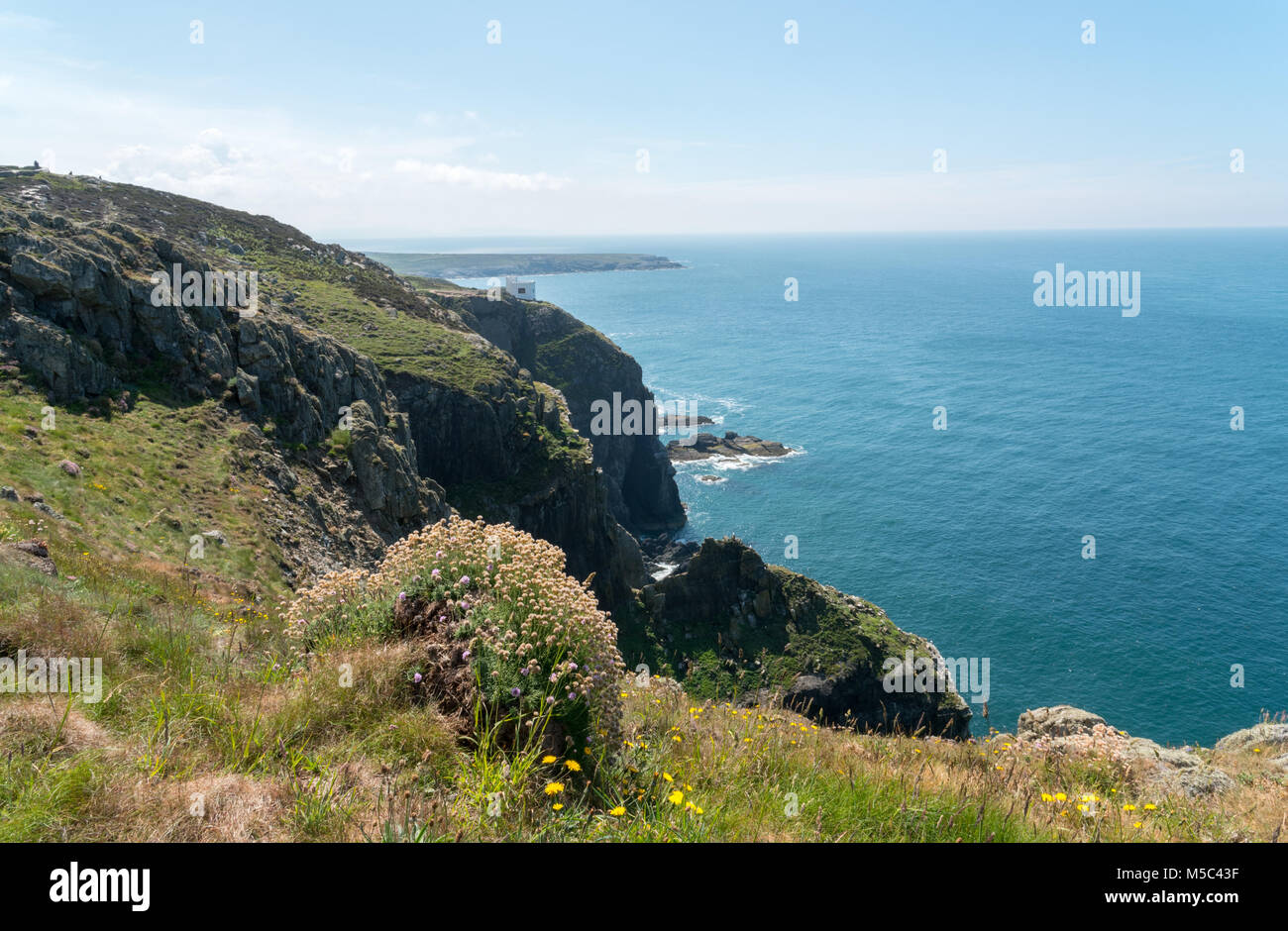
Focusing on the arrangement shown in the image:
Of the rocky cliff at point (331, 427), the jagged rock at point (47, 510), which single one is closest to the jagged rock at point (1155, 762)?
the rocky cliff at point (331, 427)

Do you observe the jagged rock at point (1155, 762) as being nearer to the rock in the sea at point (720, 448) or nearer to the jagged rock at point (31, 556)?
the jagged rock at point (31, 556)

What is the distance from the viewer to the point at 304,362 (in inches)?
1272

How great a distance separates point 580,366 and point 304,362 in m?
66.4

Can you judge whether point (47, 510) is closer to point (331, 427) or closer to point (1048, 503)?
point (331, 427)

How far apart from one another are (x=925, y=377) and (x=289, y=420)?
4594 inches

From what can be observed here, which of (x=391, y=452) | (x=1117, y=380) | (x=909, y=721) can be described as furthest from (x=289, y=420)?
(x=1117, y=380)

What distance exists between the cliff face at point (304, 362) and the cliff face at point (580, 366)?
66.3 feet

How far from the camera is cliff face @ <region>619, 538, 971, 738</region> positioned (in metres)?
38.2

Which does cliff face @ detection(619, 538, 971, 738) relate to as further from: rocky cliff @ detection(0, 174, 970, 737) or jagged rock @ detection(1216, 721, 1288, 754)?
jagged rock @ detection(1216, 721, 1288, 754)
